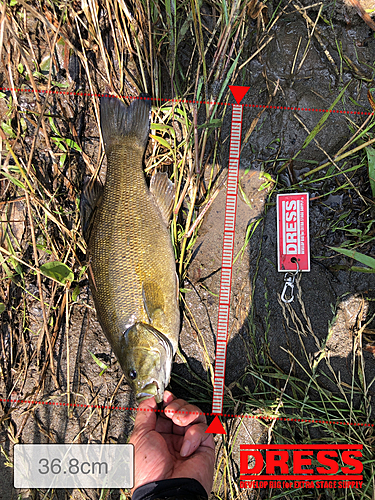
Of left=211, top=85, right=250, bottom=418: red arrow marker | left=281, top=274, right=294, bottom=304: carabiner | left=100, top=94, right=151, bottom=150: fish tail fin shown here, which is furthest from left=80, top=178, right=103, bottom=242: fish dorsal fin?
left=281, top=274, right=294, bottom=304: carabiner

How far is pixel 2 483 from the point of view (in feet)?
7.59

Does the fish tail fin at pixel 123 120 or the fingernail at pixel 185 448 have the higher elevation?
the fish tail fin at pixel 123 120

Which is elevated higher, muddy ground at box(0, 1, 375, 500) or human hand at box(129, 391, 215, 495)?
muddy ground at box(0, 1, 375, 500)

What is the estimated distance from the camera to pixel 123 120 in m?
2.16

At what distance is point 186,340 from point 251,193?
1.14 m

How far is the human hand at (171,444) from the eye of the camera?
197 centimetres

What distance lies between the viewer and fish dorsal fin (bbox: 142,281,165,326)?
200 cm

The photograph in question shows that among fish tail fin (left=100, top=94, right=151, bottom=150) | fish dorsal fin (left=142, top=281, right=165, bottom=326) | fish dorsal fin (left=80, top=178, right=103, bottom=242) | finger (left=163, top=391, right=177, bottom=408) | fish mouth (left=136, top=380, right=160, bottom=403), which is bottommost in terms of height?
finger (left=163, top=391, right=177, bottom=408)

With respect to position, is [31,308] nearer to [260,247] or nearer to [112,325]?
[112,325]

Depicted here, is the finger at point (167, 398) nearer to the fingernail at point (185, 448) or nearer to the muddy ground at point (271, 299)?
the muddy ground at point (271, 299)

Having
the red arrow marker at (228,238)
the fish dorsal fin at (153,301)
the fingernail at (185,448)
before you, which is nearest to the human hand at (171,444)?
the fingernail at (185,448)

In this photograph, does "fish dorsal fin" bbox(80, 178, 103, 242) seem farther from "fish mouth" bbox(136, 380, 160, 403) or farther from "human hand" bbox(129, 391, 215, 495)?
"human hand" bbox(129, 391, 215, 495)

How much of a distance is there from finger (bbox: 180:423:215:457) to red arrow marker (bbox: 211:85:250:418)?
1.09ft

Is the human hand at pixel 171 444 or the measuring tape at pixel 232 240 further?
the measuring tape at pixel 232 240
